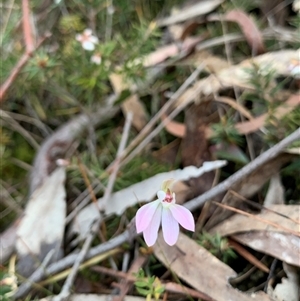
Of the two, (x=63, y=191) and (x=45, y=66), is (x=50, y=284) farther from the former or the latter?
(x=45, y=66)

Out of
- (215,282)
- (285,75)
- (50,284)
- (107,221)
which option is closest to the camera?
(215,282)

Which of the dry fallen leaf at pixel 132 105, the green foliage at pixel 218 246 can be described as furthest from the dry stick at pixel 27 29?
the green foliage at pixel 218 246

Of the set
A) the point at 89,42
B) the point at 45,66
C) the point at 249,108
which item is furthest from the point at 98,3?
the point at 249,108

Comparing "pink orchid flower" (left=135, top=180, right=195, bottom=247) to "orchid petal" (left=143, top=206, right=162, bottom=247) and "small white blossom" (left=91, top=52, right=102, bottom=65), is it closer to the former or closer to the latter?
"orchid petal" (left=143, top=206, right=162, bottom=247)

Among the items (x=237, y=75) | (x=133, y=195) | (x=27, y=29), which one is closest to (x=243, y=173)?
(x=133, y=195)

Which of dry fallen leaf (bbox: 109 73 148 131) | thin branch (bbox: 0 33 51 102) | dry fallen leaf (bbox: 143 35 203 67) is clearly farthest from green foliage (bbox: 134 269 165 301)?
dry fallen leaf (bbox: 143 35 203 67)

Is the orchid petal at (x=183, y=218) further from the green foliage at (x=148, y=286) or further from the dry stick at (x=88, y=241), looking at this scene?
the dry stick at (x=88, y=241)

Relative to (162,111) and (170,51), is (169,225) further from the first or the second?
(170,51)
